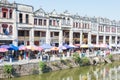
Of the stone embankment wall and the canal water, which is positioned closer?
the canal water

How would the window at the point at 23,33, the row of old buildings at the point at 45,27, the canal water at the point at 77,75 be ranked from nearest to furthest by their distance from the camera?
the canal water at the point at 77,75
the row of old buildings at the point at 45,27
the window at the point at 23,33

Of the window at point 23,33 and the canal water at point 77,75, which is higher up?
the window at point 23,33

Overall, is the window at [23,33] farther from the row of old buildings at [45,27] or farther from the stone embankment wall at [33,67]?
the stone embankment wall at [33,67]

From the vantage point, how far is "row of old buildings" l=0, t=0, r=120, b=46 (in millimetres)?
54459

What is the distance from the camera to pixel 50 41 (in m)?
65.9

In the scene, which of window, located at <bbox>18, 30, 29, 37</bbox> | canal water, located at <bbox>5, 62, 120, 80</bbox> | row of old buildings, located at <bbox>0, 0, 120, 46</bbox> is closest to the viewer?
canal water, located at <bbox>5, 62, 120, 80</bbox>

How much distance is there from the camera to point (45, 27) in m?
64.5

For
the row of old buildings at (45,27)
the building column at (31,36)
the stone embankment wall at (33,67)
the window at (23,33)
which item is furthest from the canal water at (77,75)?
the window at (23,33)

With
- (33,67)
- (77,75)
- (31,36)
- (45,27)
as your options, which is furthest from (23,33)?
(77,75)

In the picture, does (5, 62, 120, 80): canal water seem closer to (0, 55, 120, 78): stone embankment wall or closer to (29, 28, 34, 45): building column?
(0, 55, 120, 78): stone embankment wall

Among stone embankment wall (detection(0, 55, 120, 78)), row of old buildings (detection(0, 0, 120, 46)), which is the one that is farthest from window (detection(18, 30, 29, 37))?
stone embankment wall (detection(0, 55, 120, 78))

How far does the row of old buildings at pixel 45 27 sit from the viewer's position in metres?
54.5

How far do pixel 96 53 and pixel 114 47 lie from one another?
2532 centimetres

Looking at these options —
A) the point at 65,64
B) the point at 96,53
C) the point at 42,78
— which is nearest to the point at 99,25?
the point at 96,53
